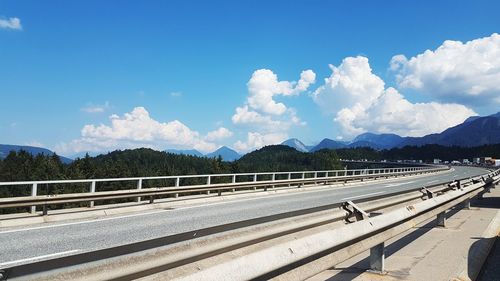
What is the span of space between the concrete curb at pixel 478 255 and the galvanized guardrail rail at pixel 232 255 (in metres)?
1.32

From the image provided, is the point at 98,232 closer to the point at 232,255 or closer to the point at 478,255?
the point at 478,255

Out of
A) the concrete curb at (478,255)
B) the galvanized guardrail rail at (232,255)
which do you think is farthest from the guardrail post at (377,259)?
the concrete curb at (478,255)

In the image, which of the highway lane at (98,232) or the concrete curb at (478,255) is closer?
the concrete curb at (478,255)

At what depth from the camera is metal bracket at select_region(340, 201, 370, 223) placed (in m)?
5.65

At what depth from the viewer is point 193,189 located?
19.4 meters

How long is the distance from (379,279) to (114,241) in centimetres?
589

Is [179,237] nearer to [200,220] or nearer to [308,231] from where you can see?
[308,231]

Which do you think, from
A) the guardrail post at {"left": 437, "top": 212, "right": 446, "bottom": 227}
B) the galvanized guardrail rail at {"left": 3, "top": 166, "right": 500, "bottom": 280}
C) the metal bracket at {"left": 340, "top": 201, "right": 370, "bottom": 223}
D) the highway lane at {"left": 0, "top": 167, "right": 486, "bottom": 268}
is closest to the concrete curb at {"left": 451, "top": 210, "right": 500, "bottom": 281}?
the guardrail post at {"left": 437, "top": 212, "right": 446, "bottom": 227}

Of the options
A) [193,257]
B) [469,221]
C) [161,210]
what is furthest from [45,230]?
[469,221]

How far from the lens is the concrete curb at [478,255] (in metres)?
6.19

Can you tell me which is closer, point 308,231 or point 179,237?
point 179,237

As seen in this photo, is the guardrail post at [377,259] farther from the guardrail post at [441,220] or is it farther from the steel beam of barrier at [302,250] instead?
the guardrail post at [441,220]

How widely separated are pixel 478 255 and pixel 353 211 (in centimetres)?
303

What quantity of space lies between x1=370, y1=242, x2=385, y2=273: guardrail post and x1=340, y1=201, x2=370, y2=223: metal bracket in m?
0.55
